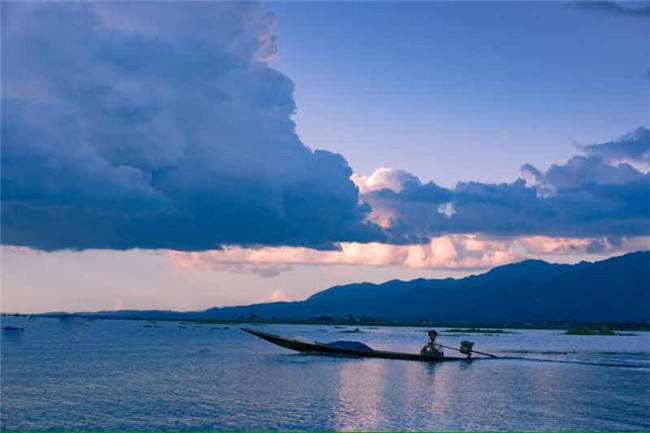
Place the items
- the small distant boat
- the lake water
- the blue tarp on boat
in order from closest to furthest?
the lake water → the small distant boat → the blue tarp on boat

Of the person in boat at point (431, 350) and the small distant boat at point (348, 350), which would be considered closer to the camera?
the person in boat at point (431, 350)

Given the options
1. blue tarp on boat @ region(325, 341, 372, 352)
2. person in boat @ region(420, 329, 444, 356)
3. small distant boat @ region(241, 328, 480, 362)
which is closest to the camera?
person in boat @ region(420, 329, 444, 356)

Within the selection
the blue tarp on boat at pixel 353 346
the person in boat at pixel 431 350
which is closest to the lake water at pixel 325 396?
the person in boat at pixel 431 350

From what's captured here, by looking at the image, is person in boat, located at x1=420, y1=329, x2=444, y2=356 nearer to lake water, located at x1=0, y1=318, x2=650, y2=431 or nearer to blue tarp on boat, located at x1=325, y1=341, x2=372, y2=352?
lake water, located at x1=0, y1=318, x2=650, y2=431

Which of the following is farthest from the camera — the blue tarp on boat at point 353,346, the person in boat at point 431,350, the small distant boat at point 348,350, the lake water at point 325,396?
the blue tarp on boat at point 353,346

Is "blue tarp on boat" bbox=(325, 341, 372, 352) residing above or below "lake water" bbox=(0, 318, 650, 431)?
above

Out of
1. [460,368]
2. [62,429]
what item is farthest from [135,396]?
[460,368]

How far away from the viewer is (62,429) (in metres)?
35.3

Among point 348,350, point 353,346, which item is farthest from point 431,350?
point 348,350

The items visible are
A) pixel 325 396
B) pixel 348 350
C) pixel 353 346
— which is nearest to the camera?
pixel 325 396

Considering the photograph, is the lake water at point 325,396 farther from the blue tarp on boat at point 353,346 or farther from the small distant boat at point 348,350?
the blue tarp on boat at point 353,346

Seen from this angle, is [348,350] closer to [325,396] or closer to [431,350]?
[431,350]

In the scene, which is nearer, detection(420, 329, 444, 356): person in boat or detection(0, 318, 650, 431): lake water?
detection(0, 318, 650, 431): lake water

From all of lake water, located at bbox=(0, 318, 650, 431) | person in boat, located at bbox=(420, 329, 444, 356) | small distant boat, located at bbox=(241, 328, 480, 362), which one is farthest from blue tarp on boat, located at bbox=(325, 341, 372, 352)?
person in boat, located at bbox=(420, 329, 444, 356)
